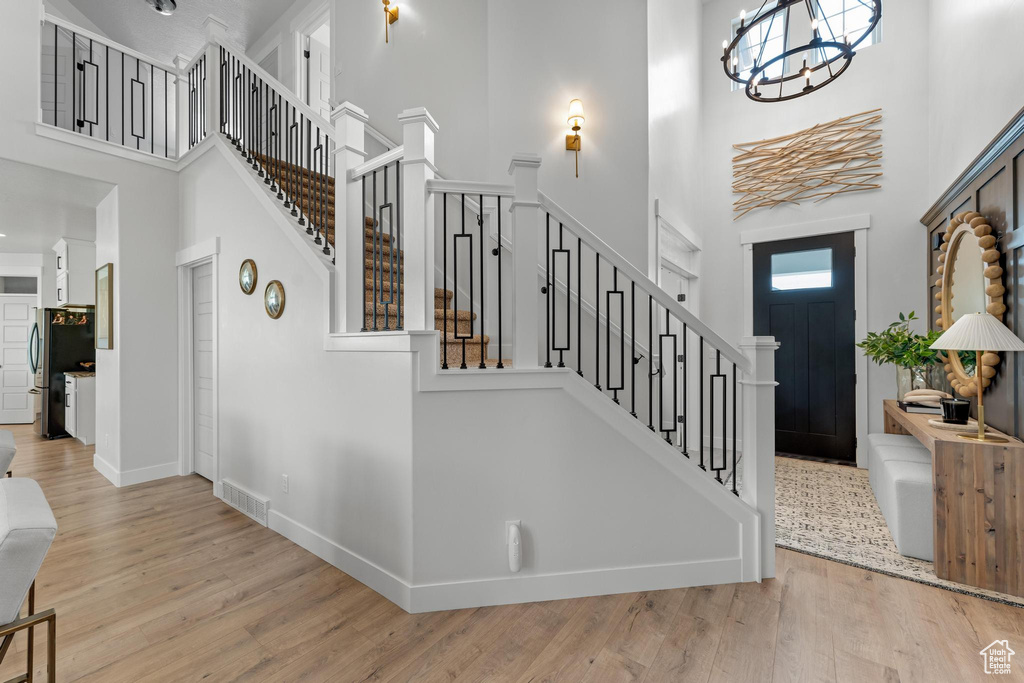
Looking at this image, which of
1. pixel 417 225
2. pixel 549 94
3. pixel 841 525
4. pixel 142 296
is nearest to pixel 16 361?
pixel 142 296

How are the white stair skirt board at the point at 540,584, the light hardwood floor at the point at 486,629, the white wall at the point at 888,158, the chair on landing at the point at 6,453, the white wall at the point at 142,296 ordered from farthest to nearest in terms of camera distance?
the white wall at the point at 888,158, the white wall at the point at 142,296, the white stair skirt board at the point at 540,584, the chair on landing at the point at 6,453, the light hardwood floor at the point at 486,629

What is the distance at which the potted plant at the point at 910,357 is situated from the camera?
3.57 metres

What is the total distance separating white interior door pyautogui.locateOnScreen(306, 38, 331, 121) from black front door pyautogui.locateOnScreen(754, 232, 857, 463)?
5.65m

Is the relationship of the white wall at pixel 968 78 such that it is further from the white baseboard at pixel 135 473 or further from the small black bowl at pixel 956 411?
the white baseboard at pixel 135 473

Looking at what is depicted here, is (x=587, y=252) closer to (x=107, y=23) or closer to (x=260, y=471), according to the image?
(x=260, y=471)

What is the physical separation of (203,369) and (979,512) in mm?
5604

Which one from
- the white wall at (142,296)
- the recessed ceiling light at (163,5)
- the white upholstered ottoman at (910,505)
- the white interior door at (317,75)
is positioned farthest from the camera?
the white interior door at (317,75)

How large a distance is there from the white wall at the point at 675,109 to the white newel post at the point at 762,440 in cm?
136

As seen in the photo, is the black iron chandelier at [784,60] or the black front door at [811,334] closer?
the black iron chandelier at [784,60]

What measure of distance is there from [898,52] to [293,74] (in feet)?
21.7

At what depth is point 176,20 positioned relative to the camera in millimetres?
5613

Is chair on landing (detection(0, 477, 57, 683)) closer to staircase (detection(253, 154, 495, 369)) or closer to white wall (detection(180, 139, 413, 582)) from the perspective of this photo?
white wall (detection(180, 139, 413, 582))

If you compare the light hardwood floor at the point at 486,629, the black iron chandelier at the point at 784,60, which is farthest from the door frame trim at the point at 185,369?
the black iron chandelier at the point at 784,60

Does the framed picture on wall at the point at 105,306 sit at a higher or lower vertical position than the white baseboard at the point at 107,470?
higher
